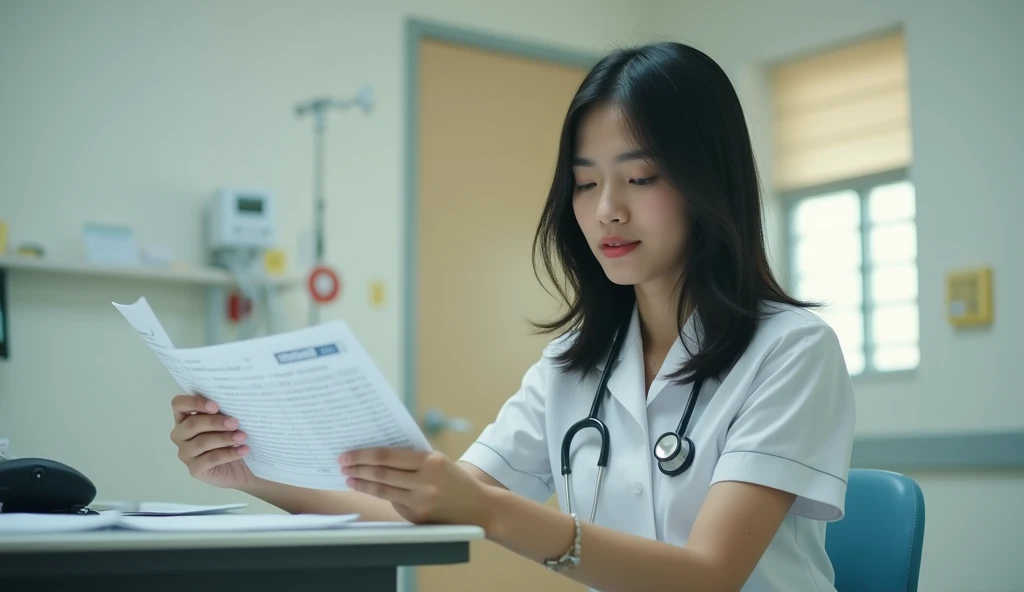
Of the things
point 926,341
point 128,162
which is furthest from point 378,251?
point 926,341

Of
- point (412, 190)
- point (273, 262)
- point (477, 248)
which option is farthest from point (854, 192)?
point (273, 262)

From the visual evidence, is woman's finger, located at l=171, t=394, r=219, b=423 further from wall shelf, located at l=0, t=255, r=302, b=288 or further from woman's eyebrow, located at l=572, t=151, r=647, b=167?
wall shelf, located at l=0, t=255, r=302, b=288

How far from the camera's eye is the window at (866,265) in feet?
10.3

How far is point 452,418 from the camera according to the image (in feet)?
10.8

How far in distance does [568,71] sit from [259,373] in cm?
309

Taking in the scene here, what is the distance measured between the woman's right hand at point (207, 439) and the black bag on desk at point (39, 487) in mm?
103

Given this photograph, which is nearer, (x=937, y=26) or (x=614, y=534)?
(x=614, y=534)

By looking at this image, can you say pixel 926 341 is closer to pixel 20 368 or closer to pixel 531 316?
pixel 531 316

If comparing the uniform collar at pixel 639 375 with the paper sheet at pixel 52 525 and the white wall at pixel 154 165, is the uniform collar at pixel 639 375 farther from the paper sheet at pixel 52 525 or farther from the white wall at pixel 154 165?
the white wall at pixel 154 165

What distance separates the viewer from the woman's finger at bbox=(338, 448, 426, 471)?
0.83 metres

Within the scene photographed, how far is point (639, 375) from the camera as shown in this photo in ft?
4.45

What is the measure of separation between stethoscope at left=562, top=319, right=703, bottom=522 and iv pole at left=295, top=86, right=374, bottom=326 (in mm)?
1711

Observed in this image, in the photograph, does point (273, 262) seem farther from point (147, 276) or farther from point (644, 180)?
point (644, 180)

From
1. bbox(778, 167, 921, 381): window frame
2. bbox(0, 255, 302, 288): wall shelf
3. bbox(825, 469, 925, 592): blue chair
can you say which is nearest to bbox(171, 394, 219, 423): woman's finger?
bbox(825, 469, 925, 592): blue chair
